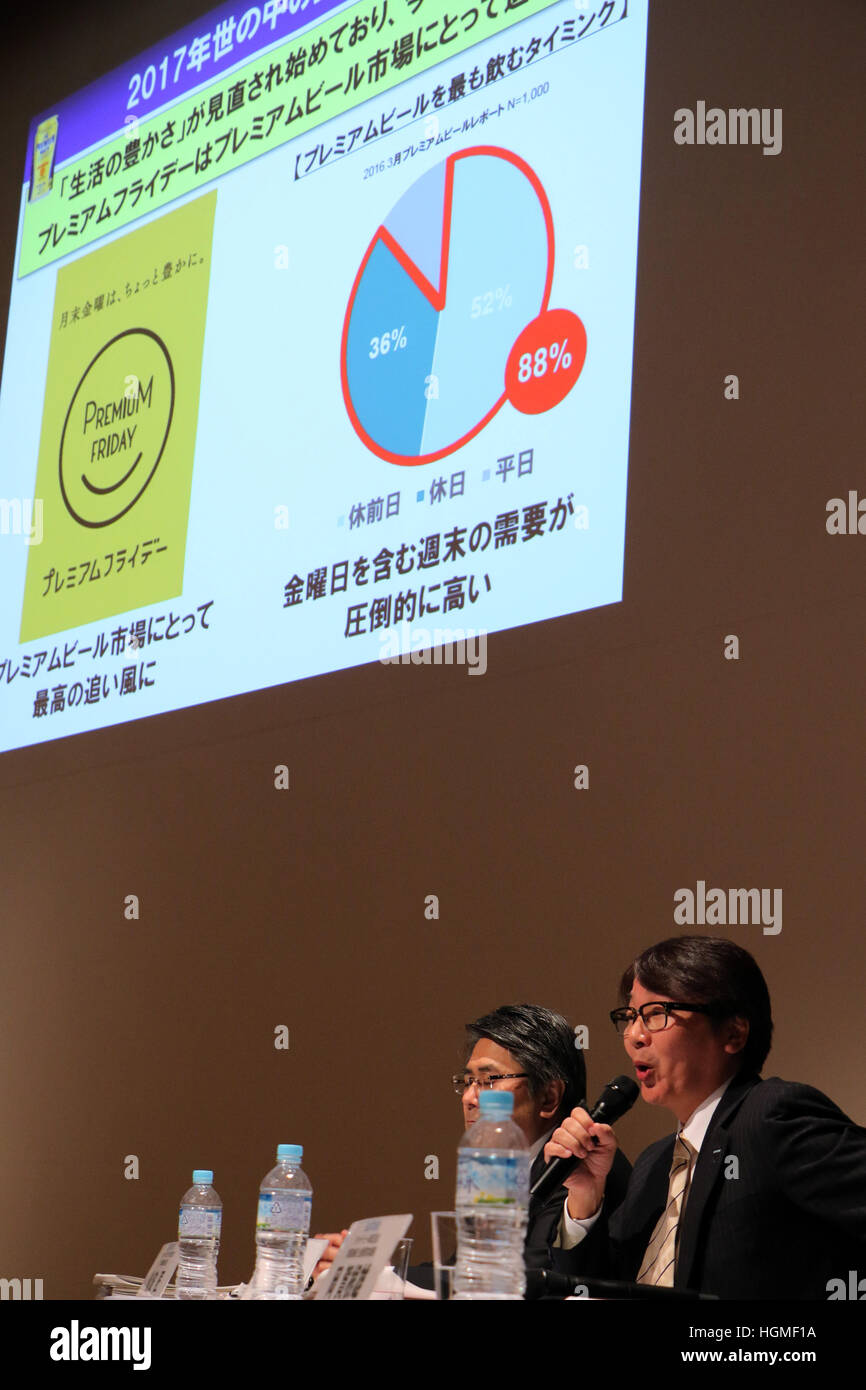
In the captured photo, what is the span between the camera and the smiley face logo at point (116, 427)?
364 cm

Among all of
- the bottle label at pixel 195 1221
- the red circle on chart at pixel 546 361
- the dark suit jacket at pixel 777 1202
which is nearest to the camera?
the dark suit jacket at pixel 777 1202

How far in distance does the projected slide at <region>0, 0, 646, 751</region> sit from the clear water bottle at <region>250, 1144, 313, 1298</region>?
114 centimetres

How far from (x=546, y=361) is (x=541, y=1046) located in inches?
47.3

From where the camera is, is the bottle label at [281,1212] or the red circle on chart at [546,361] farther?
the red circle on chart at [546,361]

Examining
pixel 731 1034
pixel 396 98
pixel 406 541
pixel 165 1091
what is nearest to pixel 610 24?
pixel 396 98

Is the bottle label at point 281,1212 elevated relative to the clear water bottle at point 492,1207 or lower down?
lower down

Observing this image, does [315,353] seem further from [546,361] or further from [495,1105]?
[495,1105]

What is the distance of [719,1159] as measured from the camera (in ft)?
5.66

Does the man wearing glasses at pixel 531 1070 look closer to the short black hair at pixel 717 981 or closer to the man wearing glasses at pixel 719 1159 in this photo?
the man wearing glasses at pixel 719 1159

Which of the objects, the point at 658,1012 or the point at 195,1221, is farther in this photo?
the point at 195,1221

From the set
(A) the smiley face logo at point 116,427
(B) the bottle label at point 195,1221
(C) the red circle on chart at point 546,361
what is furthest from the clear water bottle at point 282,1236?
(A) the smiley face logo at point 116,427

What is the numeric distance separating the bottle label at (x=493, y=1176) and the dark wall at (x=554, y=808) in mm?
1137

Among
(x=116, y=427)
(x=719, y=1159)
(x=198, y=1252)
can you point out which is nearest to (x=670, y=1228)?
(x=719, y=1159)

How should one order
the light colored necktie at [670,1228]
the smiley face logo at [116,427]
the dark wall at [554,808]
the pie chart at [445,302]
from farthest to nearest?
the smiley face logo at [116,427]
the pie chart at [445,302]
the dark wall at [554,808]
the light colored necktie at [670,1228]
